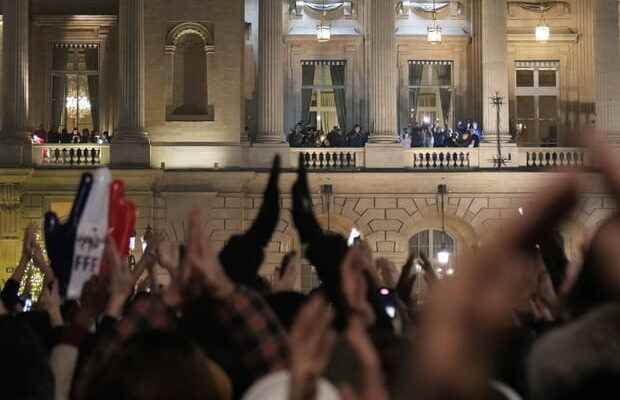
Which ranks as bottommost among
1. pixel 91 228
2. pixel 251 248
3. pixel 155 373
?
pixel 155 373

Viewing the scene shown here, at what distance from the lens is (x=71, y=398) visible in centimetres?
602

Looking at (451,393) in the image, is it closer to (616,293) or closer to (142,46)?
(616,293)

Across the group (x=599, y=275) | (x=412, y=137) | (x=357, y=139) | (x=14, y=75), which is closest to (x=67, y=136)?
(x=14, y=75)

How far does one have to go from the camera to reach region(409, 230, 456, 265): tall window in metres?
42.7

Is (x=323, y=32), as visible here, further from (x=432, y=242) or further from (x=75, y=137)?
(x=75, y=137)

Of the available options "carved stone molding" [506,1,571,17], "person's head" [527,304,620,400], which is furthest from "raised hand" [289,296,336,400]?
"carved stone molding" [506,1,571,17]

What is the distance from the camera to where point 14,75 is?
137 feet

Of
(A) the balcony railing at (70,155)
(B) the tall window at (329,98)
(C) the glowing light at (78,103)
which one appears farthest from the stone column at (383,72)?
(C) the glowing light at (78,103)

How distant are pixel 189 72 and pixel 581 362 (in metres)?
40.1

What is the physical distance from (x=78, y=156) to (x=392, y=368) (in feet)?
126

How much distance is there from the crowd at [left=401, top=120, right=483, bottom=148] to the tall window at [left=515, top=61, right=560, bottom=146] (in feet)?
9.73

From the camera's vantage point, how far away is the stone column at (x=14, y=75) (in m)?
41.8

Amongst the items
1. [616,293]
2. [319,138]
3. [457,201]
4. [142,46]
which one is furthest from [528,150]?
[616,293]

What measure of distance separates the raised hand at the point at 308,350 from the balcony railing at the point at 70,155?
3883 centimetres
